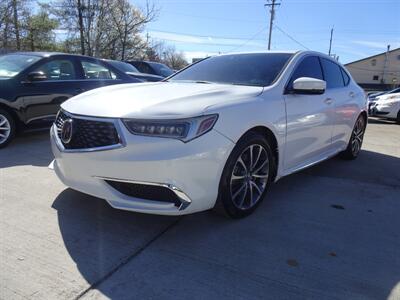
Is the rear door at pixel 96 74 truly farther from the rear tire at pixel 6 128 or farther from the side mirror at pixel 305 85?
the side mirror at pixel 305 85

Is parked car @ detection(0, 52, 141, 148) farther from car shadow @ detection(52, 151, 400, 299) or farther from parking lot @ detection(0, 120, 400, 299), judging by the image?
car shadow @ detection(52, 151, 400, 299)

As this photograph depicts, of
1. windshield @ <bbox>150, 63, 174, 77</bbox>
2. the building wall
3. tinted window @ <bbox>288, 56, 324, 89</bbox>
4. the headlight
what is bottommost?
the building wall

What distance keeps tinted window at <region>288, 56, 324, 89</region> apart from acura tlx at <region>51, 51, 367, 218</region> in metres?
0.03

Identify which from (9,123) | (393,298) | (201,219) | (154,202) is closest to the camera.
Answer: (393,298)

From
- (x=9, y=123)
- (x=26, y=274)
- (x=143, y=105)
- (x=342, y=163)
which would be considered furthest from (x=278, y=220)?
(x=9, y=123)

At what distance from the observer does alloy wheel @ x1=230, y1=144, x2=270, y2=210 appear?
3193 millimetres

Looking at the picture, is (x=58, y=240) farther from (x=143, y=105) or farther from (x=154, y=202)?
(x=143, y=105)

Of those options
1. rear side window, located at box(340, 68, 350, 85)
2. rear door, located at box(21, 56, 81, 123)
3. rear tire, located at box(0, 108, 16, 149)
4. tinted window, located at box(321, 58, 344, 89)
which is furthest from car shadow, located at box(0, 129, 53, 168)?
rear side window, located at box(340, 68, 350, 85)

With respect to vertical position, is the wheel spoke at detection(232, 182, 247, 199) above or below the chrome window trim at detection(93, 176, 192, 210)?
below

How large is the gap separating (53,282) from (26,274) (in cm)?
21

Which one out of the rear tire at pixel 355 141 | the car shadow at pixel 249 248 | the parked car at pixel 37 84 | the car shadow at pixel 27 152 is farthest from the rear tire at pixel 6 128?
the rear tire at pixel 355 141

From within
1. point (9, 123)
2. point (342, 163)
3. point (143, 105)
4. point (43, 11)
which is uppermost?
point (43, 11)

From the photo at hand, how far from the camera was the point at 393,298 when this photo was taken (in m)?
2.27

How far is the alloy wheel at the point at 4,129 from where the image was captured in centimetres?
542
